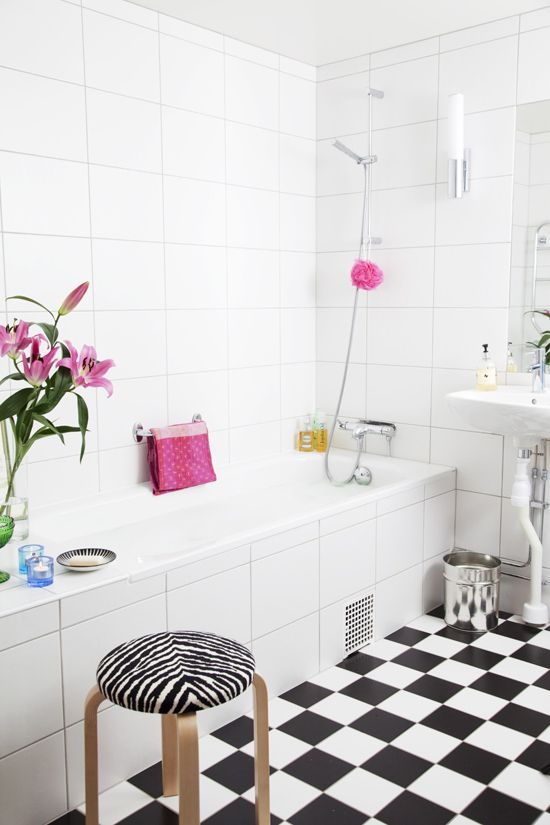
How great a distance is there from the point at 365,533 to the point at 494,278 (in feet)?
3.82

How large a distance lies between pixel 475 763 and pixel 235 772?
668 millimetres

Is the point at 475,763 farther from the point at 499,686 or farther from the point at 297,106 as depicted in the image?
the point at 297,106

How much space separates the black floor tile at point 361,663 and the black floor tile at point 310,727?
0.35 m

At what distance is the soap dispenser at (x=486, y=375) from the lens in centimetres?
312

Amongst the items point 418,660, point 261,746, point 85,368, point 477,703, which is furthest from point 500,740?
point 85,368

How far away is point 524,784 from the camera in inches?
82.9

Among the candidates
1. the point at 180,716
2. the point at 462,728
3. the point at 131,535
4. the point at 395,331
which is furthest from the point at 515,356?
the point at 180,716

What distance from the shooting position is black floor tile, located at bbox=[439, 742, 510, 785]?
215 cm

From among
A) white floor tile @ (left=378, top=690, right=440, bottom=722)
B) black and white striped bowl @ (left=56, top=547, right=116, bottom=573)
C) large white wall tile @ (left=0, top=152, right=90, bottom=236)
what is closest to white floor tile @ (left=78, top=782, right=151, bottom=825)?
black and white striped bowl @ (left=56, top=547, right=116, bottom=573)

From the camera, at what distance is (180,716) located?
5.34 ft

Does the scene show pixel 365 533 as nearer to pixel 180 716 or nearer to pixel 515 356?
pixel 515 356

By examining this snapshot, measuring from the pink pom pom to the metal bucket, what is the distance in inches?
48.4

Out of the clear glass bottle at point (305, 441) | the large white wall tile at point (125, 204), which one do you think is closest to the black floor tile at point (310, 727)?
the clear glass bottle at point (305, 441)

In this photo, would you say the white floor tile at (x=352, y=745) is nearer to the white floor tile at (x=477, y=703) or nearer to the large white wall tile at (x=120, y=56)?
the white floor tile at (x=477, y=703)
